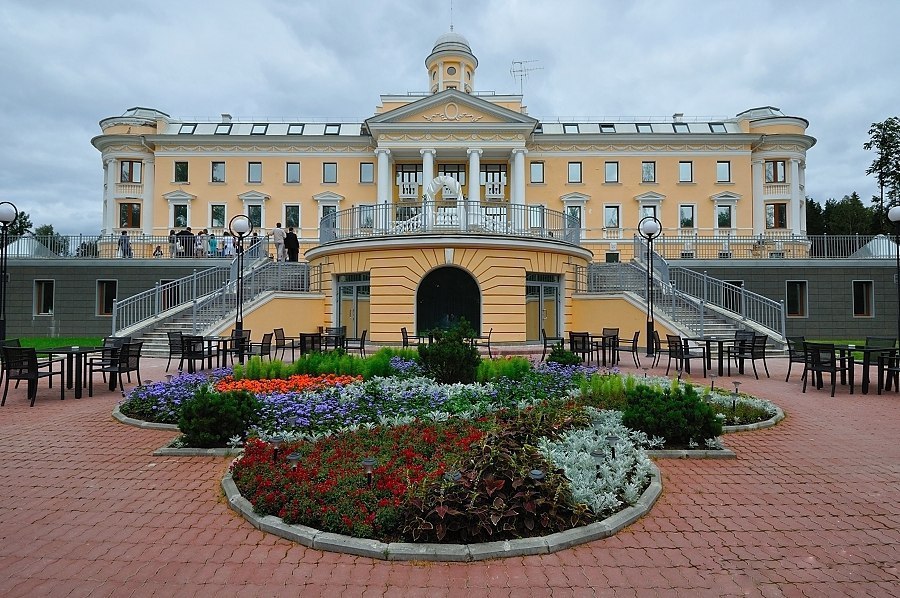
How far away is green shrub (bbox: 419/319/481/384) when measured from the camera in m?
10.9

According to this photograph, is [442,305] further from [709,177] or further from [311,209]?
[709,177]

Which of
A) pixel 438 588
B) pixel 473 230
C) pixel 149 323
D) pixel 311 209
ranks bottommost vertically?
pixel 438 588

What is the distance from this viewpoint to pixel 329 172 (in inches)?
1610

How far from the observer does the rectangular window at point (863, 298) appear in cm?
2725

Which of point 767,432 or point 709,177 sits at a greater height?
point 709,177

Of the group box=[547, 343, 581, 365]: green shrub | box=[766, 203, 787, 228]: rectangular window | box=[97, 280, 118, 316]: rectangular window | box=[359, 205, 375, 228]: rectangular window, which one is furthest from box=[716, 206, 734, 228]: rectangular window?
box=[97, 280, 118, 316]: rectangular window

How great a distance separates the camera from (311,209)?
40500mm

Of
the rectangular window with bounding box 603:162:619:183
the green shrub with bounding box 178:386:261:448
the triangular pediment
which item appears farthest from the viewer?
the rectangular window with bounding box 603:162:619:183

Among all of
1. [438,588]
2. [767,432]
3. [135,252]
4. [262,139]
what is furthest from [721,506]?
[262,139]

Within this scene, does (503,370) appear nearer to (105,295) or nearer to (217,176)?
(105,295)

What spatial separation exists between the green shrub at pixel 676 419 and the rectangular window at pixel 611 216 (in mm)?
33836

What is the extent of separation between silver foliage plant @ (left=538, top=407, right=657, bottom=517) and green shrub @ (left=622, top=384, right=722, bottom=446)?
0.63 ft

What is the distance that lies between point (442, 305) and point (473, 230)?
2.77m

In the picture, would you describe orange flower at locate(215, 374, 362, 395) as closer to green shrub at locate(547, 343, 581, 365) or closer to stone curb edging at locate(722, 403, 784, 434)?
green shrub at locate(547, 343, 581, 365)
